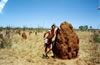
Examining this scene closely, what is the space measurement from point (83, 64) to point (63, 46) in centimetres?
138

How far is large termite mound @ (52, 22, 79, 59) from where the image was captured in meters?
6.38

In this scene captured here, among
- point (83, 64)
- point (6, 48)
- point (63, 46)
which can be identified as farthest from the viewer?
point (6, 48)

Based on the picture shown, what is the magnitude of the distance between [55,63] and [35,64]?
0.99 meters

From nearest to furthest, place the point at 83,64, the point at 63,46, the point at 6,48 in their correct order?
the point at 83,64 → the point at 63,46 → the point at 6,48

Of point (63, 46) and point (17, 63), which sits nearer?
point (17, 63)

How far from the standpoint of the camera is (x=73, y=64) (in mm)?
5719

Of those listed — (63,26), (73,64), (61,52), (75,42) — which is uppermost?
(63,26)

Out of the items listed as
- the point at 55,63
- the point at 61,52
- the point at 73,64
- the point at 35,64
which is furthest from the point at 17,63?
the point at 73,64

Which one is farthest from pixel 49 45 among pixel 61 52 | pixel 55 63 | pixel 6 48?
pixel 6 48

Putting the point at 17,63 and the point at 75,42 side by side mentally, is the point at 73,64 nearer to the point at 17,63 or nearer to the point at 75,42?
the point at 75,42

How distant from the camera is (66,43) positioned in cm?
645

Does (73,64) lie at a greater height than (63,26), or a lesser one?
lesser

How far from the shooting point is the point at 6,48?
9.23m

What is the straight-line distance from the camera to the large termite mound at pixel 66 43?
6377 millimetres
